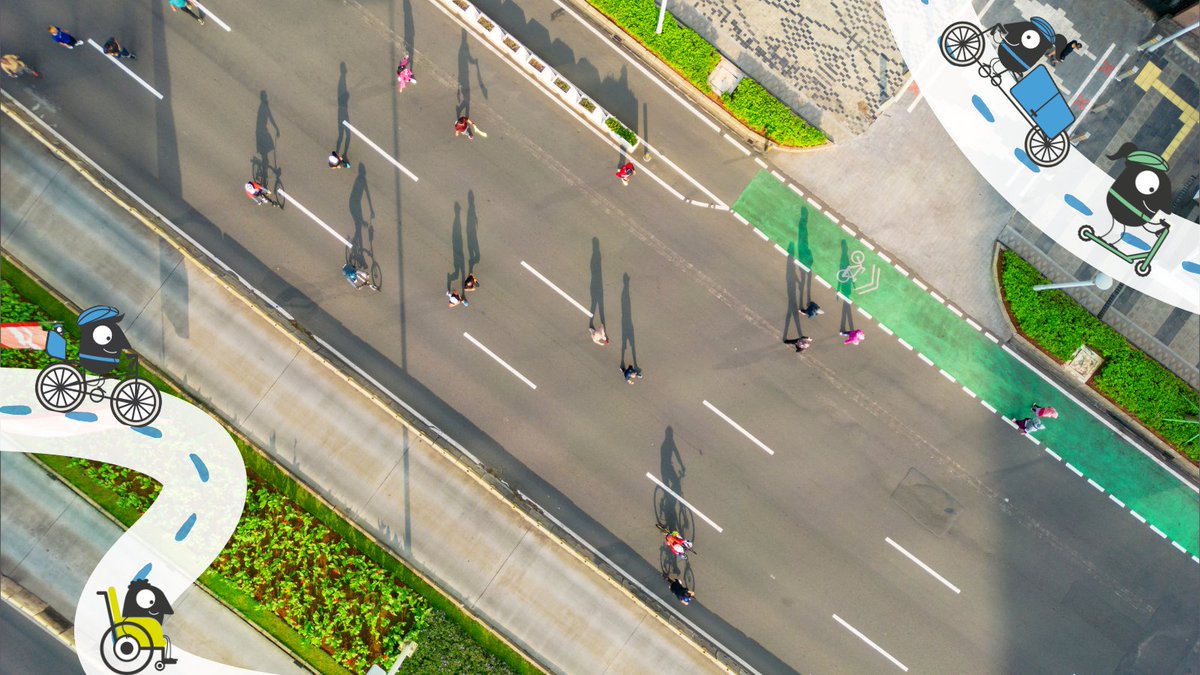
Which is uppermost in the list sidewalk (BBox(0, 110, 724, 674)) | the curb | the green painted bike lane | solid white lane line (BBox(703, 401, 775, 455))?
the green painted bike lane

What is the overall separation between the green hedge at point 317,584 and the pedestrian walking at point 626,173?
17423 millimetres

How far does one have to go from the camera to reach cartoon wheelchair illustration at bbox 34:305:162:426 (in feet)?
87.8

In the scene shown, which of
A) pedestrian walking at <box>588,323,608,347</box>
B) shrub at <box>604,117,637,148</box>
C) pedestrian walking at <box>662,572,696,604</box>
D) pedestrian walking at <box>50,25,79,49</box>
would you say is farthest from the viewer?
pedestrian walking at <box>588,323,608,347</box>

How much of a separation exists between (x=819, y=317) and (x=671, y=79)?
36.9ft

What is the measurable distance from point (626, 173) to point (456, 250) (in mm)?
7422

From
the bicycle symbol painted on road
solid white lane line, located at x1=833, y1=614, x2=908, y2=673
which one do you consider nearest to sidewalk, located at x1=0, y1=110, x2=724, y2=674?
solid white lane line, located at x1=833, y1=614, x2=908, y2=673

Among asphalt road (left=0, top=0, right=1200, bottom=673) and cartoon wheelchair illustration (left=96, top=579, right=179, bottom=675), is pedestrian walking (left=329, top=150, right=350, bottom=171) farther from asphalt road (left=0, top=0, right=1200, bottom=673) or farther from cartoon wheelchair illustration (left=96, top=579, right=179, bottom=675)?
cartoon wheelchair illustration (left=96, top=579, right=179, bottom=675)

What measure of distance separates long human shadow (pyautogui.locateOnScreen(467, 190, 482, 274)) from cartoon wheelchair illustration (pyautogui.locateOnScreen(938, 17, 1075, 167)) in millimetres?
19927

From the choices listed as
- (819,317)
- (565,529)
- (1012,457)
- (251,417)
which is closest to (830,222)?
(819,317)

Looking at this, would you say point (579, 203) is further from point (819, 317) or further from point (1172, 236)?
point (1172, 236)

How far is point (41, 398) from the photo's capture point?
26.8m

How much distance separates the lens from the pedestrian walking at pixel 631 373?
26672 millimetres

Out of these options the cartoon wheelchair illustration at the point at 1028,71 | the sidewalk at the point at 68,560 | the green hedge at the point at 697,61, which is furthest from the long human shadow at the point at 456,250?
the cartoon wheelchair illustration at the point at 1028,71

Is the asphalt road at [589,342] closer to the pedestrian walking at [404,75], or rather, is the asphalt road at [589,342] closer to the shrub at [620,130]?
the pedestrian walking at [404,75]
